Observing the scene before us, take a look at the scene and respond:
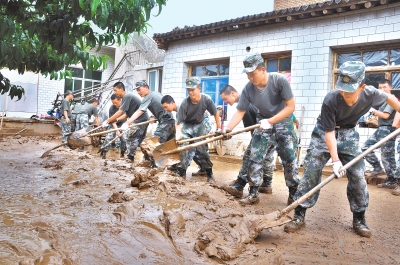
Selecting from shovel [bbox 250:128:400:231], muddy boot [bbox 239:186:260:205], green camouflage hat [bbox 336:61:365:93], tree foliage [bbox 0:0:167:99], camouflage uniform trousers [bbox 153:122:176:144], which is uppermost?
tree foliage [bbox 0:0:167:99]

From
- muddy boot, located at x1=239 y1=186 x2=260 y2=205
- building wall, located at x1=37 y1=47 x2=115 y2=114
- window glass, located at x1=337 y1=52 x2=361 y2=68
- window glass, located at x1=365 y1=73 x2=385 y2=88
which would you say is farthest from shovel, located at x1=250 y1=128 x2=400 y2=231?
building wall, located at x1=37 y1=47 x2=115 y2=114

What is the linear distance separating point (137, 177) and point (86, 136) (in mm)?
3147

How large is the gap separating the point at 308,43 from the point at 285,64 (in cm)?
77

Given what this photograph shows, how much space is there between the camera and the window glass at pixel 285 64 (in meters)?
8.11

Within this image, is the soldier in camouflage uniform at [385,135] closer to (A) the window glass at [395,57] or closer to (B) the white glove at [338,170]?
(A) the window glass at [395,57]

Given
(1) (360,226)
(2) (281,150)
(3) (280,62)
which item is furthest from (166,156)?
(3) (280,62)

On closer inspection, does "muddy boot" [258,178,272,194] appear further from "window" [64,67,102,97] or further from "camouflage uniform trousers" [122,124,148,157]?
"window" [64,67,102,97]

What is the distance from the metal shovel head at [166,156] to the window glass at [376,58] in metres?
4.97

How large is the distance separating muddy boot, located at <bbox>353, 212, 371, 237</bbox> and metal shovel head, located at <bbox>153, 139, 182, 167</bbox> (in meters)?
2.11

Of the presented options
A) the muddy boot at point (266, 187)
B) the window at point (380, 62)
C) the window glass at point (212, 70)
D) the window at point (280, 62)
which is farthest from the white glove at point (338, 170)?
the window glass at point (212, 70)

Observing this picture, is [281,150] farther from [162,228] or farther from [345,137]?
[162,228]

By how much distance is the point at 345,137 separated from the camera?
3004mm

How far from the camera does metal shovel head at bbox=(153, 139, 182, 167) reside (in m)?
4.20

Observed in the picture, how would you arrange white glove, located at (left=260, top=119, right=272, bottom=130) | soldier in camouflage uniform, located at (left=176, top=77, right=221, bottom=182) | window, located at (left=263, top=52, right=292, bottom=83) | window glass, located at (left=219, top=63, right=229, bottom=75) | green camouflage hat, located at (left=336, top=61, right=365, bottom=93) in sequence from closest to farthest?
green camouflage hat, located at (left=336, top=61, right=365, bottom=93) < white glove, located at (left=260, top=119, right=272, bottom=130) < soldier in camouflage uniform, located at (left=176, top=77, right=221, bottom=182) < window, located at (left=263, top=52, right=292, bottom=83) < window glass, located at (left=219, top=63, right=229, bottom=75)
